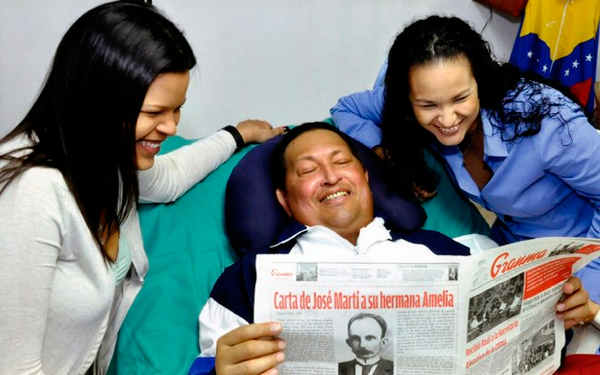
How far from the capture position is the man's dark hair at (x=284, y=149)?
61.5 inches

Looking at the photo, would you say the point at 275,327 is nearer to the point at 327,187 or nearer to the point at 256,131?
the point at 327,187

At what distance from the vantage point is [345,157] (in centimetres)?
151

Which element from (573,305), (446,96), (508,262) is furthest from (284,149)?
(573,305)

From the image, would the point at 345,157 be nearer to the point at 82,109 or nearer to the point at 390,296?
the point at 390,296

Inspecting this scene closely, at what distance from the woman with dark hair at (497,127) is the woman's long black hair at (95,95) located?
0.59 m

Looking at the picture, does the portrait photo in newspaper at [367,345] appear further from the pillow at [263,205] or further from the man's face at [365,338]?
the pillow at [263,205]

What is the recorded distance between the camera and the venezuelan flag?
2.23 m

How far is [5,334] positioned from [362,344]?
627 millimetres

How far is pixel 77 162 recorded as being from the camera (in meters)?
0.99

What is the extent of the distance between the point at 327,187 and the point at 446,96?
1.20ft

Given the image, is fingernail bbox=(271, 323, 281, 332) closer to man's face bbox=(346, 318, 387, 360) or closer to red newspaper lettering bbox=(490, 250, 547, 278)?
man's face bbox=(346, 318, 387, 360)

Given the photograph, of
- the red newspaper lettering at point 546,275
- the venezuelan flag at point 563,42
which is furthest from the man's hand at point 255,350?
the venezuelan flag at point 563,42

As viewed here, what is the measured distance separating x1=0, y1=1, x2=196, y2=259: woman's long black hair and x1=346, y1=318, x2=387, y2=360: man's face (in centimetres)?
52

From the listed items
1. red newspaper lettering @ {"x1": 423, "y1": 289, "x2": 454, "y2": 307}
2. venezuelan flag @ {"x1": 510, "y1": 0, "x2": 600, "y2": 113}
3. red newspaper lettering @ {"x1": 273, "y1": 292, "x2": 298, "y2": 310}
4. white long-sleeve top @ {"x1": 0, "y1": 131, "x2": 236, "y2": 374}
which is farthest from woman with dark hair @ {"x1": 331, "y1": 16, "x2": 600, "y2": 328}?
venezuelan flag @ {"x1": 510, "y1": 0, "x2": 600, "y2": 113}
